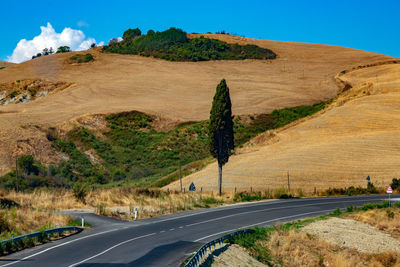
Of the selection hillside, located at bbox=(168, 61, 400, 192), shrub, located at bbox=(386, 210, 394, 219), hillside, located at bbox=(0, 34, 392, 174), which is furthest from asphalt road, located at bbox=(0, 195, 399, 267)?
hillside, located at bbox=(0, 34, 392, 174)

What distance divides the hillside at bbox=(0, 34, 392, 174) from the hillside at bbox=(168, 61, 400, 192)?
62.3ft

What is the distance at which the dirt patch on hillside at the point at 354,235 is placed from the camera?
25.6 meters

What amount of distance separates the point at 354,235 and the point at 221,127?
21798 mm

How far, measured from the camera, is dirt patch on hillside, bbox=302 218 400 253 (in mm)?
25584

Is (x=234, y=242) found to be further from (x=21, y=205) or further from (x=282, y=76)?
(x=282, y=76)

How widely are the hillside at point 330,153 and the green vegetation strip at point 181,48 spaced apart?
58.8m

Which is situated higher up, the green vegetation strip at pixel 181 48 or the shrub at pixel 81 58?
the green vegetation strip at pixel 181 48

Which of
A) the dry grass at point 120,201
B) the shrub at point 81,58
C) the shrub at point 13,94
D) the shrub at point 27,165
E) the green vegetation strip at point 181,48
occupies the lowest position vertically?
the dry grass at point 120,201

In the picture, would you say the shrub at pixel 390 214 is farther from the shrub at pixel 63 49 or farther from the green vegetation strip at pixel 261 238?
the shrub at pixel 63 49

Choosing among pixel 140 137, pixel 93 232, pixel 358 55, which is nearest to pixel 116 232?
pixel 93 232

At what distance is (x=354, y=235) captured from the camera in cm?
2712

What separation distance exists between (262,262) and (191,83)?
94520 millimetres

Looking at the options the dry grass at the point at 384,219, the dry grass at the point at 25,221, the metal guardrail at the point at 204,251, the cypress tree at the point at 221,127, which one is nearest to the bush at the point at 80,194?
the dry grass at the point at 25,221

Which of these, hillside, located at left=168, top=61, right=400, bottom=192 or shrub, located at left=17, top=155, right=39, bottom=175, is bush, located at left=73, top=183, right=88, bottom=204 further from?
shrub, located at left=17, top=155, right=39, bottom=175
